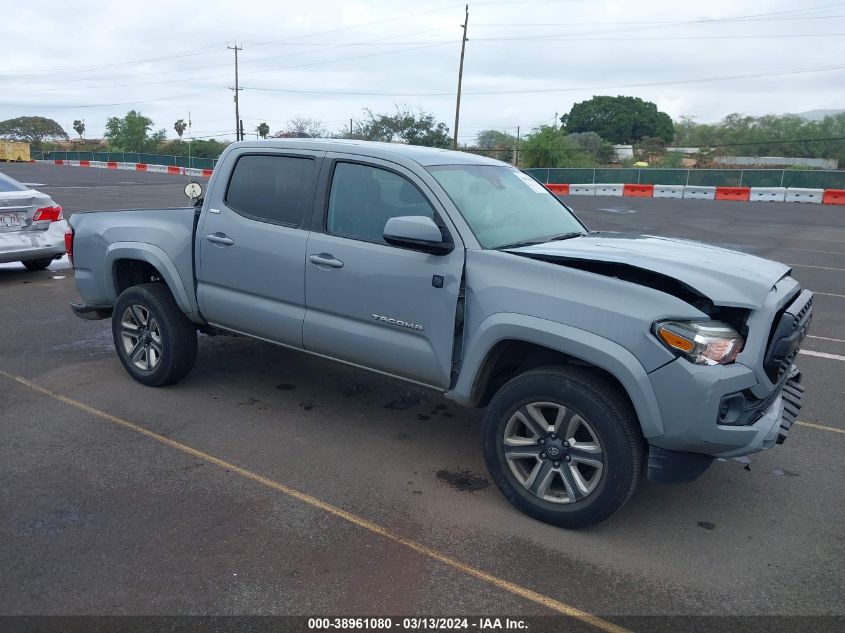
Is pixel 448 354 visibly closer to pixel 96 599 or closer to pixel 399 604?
pixel 399 604

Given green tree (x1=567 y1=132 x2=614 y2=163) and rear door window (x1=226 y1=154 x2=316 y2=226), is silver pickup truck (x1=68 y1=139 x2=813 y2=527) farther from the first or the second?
green tree (x1=567 y1=132 x2=614 y2=163)

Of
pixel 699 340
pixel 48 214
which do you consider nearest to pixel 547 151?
pixel 48 214

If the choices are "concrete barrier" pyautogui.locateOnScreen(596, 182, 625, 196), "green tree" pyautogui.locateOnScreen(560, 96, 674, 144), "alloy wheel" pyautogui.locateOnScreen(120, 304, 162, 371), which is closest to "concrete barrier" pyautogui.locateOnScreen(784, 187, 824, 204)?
"concrete barrier" pyautogui.locateOnScreen(596, 182, 625, 196)

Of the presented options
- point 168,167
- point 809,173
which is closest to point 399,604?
point 809,173

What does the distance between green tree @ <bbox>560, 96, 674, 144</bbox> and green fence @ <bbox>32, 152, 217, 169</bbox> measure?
57.8m

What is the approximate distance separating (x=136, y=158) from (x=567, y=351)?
6009 cm

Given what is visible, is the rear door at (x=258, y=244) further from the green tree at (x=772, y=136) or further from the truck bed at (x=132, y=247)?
the green tree at (x=772, y=136)

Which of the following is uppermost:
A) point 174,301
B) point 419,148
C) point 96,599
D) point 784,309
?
point 419,148

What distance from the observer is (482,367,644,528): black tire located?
344 centimetres

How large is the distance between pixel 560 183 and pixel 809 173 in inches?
437

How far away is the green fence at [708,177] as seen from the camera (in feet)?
104

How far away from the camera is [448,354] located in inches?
157

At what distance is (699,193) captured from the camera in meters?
31.2

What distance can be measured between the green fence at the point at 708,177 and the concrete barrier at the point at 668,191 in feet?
7.35
